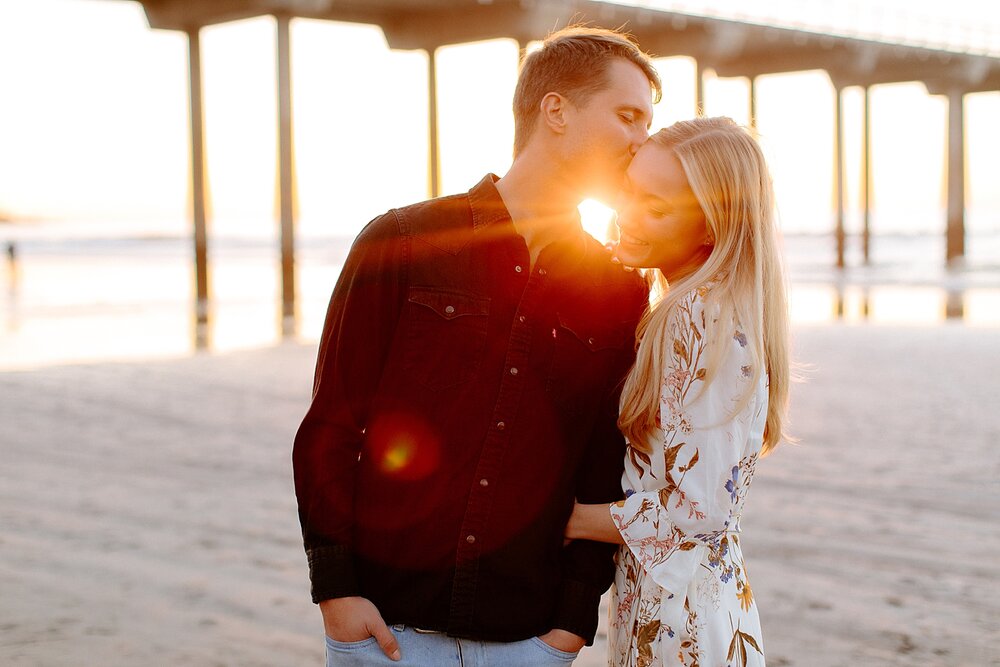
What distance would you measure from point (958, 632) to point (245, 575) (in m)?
2.84

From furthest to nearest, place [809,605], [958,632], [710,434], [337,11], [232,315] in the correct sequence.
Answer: [337,11]
[232,315]
[809,605]
[958,632]
[710,434]

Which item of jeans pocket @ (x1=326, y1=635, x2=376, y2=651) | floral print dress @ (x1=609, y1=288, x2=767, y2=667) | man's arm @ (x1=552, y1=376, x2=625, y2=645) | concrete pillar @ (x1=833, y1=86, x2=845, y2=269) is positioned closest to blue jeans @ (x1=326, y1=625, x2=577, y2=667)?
jeans pocket @ (x1=326, y1=635, x2=376, y2=651)

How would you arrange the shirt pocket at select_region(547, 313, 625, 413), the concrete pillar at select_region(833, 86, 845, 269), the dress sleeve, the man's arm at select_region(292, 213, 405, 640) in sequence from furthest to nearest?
the concrete pillar at select_region(833, 86, 845, 269) → the shirt pocket at select_region(547, 313, 625, 413) → the man's arm at select_region(292, 213, 405, 640) → the dress sleeve

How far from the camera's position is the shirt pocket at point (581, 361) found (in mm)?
2258

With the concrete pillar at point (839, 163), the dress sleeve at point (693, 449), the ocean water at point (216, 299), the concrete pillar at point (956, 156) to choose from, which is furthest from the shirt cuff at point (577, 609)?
the concrete pillar at point (956, 156)

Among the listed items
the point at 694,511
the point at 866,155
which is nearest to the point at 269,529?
the point at 694,511

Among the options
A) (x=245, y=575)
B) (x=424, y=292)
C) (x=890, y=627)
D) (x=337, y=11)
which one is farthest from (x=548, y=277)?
(x=337, y=11)

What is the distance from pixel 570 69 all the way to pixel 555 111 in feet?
0.30

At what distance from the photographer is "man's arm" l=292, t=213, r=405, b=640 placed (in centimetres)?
216

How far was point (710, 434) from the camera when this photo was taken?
6.64 ft

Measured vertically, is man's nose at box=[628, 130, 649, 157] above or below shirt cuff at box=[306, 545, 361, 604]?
above

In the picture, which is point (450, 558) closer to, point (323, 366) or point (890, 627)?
point (323, 366)

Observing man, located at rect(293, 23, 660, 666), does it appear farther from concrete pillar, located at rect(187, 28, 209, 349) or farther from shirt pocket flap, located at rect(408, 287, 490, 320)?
concrete pillar, located at rect(187, 28, 209, 349)

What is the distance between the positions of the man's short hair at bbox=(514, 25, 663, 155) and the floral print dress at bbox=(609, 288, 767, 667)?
52cm
